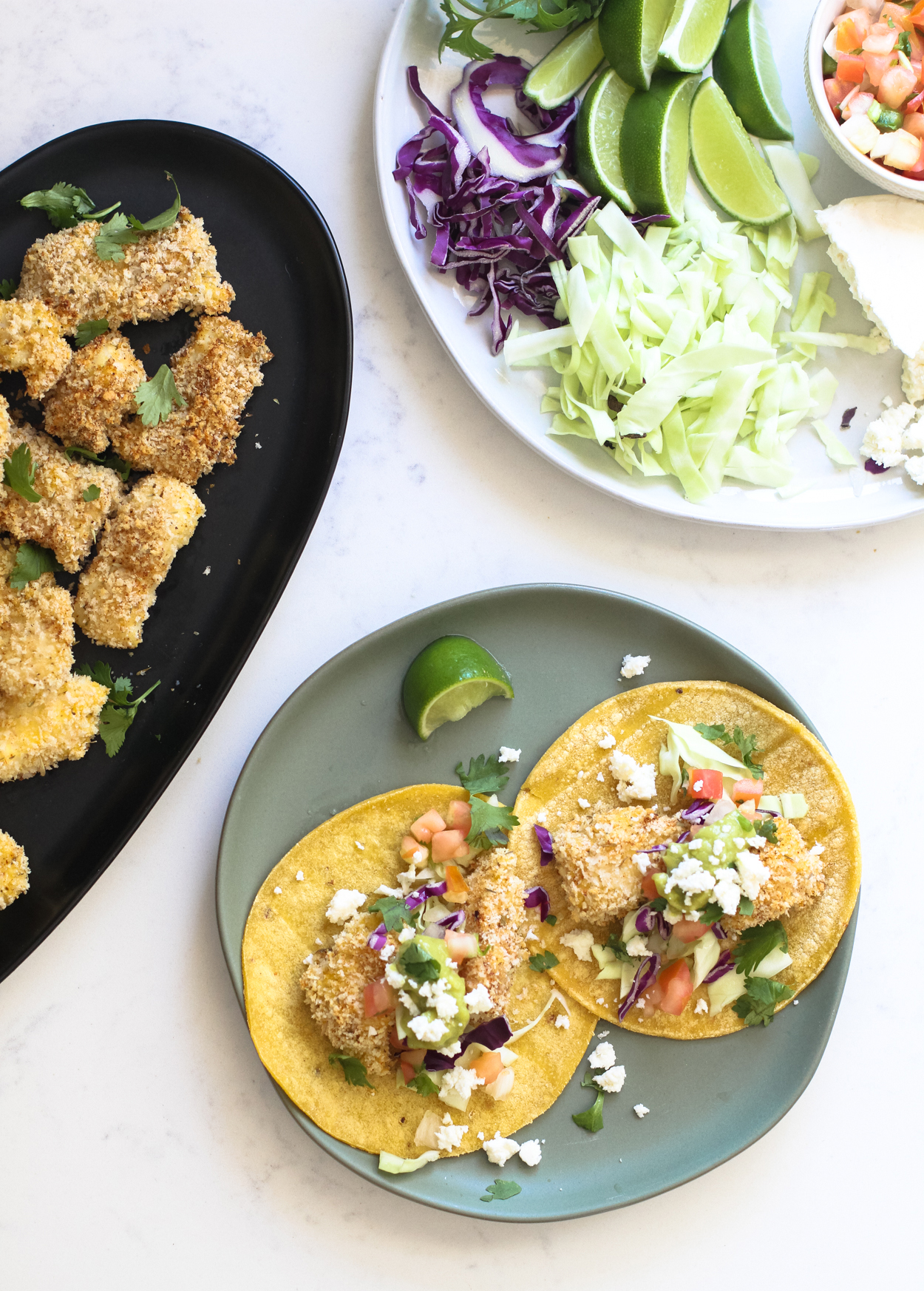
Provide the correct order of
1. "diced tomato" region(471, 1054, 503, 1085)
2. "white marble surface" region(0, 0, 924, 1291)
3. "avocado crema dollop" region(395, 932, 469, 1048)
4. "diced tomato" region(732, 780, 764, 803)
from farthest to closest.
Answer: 1. "white marble surface" region(0, 0, 924, 1291)
2. "diced tomato" region(732, 780, 764, 803)
3. "diced tomato" region(471, 1054, 503, 1085)
4. "avocado crema dollop" region(395, 932, 469, 1048)

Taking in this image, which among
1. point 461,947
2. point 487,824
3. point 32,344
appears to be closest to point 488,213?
point 32,344

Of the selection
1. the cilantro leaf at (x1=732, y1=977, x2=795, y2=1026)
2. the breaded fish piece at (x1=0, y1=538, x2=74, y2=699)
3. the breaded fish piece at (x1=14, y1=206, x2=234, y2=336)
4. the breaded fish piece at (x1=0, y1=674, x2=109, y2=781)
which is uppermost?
the breaded fish piece at (x1=14, y1=206, x2=234, y2=336)

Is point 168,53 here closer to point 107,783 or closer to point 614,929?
point 107,783

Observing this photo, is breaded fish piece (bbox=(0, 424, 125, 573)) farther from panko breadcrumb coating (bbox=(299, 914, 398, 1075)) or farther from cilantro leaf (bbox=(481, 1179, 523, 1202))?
cilantro leaf (bbox=(481, 1179, 523, 1202))

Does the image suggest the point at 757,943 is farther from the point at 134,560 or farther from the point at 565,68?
the point at 565,68

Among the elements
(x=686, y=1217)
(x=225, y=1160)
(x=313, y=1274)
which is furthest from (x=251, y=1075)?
(x=686, y=1217)

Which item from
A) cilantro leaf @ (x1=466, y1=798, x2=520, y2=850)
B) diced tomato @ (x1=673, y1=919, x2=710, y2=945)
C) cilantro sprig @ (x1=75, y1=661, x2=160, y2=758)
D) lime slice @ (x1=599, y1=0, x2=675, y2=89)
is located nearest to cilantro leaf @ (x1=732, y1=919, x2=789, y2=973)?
diced tomato @ (x1=673, y1=919, x2=710, y2=945)
